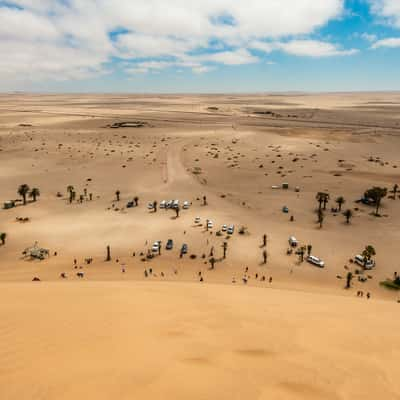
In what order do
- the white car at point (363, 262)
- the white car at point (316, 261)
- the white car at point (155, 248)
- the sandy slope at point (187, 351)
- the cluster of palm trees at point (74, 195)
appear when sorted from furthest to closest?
the cluster of palm trees at point (74, 195)
the white car at point (155, 248)
the white car at point (316, 261)
the white car at point (363, 262)
the sandy slope at point (187, 351)

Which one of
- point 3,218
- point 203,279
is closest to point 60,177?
point 3,218

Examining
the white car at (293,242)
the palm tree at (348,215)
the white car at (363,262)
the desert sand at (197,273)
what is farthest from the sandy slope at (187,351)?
the palm tree at (348,215)

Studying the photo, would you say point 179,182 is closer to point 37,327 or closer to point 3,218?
point 3,218

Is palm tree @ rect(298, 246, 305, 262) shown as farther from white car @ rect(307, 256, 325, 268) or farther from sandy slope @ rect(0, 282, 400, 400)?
sandy slope @ rect(0, 282, 400, 400)

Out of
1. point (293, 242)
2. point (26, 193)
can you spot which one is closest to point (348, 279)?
point (293, 242)

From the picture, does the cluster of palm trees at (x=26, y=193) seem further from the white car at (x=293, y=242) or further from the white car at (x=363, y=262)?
the white car at (x=363, y=262)

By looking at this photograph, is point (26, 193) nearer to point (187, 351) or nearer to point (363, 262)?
point (363, 262)
